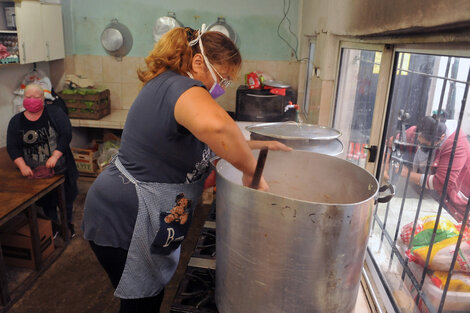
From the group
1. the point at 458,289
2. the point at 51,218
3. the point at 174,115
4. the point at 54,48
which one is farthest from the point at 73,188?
the point at 458,289

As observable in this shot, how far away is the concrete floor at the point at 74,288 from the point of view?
2.31 m

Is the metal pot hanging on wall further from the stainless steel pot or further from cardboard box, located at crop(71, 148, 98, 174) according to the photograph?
the stainless steel pot

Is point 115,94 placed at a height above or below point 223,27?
below

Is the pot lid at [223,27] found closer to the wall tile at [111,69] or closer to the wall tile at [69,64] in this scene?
the wall tile at [111,69]

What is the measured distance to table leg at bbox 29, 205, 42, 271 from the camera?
7.99 ft

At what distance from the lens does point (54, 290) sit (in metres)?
2.46

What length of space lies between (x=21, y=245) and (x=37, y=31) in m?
2.15

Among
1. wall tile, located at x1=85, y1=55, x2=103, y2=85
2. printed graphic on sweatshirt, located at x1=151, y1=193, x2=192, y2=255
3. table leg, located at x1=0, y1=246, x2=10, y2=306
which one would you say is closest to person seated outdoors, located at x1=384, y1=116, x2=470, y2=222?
printed graphic on sweatshirt, located at x1=151, y1=193, x2=192, y2=255

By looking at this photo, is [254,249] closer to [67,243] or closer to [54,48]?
[67,243]

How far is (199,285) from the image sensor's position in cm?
125

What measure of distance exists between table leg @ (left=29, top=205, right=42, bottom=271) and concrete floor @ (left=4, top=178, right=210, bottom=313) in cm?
12

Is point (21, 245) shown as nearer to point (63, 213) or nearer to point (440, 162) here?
point (63, 213)

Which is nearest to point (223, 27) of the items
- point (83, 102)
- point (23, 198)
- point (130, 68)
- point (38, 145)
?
point (130, 68)

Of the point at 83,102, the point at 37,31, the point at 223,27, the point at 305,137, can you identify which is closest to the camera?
the point at 305,137
